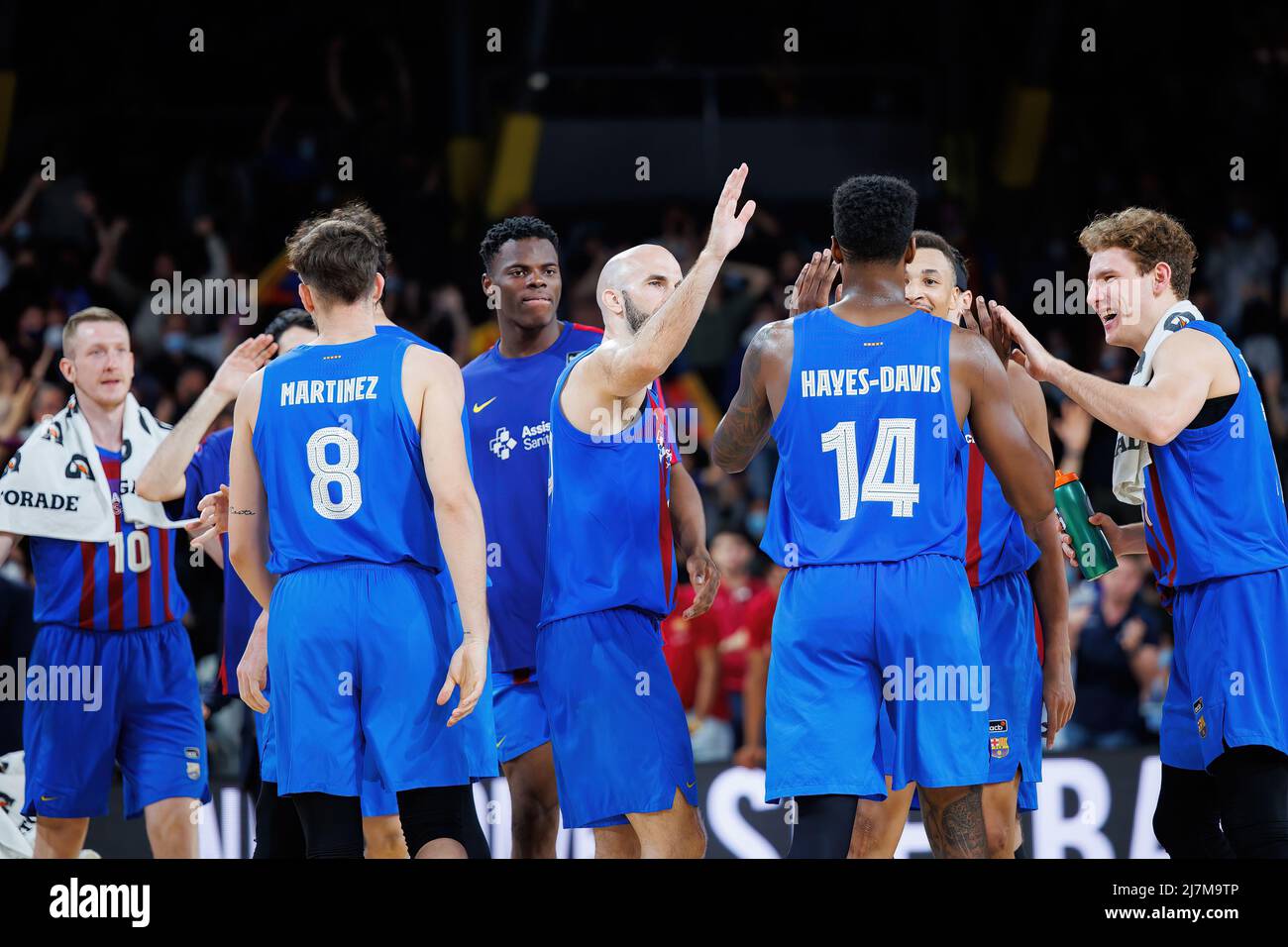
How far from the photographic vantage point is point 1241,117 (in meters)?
15.1

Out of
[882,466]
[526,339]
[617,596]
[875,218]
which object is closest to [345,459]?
[617,596]

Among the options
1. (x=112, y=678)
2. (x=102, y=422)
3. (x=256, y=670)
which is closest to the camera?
(x=256, y=670)

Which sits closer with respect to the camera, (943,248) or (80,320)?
(943,248)

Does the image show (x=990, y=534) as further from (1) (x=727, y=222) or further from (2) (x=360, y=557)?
(2) (x=360, y=557)

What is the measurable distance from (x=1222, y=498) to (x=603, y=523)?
212 centimetres

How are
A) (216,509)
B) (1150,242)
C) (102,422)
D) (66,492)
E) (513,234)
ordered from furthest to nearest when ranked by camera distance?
(102,422) < (66,492) < (513,234) < (216,509) < (1150,242)

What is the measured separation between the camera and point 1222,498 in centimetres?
552

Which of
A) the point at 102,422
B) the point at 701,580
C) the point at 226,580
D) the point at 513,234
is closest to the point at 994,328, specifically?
the point at 701,580

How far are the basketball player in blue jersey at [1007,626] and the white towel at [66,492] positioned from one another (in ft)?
10.6

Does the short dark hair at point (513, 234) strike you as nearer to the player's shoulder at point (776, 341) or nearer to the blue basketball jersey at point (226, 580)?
the blue basketball jersey at point (226, 580)

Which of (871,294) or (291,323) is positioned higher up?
(291,323)

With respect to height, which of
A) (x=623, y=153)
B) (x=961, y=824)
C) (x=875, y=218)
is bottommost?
(x=961, y=824)

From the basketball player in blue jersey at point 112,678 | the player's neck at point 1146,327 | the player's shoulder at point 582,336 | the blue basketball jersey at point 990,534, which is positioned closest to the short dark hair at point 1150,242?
the player's neck at point 1146,327
